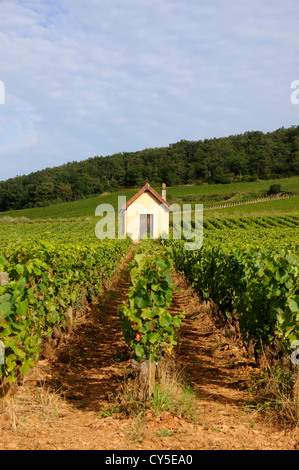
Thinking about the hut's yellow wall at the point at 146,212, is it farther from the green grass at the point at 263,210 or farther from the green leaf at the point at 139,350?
the green leaf at the point at 139,350

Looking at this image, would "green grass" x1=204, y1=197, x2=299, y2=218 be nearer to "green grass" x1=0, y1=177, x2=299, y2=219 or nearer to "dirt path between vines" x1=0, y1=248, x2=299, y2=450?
"green grass" x1=0, y1=177, x2=299, y2=219

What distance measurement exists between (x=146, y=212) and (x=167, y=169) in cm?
6245

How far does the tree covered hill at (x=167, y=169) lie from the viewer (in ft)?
279

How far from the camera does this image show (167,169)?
95.2 metres

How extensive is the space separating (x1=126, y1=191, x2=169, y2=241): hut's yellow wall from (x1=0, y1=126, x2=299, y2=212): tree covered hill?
2016 inches

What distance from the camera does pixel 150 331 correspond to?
13.6 ft

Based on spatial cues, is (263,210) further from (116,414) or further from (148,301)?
(116,414)

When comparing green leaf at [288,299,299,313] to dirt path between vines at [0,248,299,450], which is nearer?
dirt path between vines at [0,248,299,450]

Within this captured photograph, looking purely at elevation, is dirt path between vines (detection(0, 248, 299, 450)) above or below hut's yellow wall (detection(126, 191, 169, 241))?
below

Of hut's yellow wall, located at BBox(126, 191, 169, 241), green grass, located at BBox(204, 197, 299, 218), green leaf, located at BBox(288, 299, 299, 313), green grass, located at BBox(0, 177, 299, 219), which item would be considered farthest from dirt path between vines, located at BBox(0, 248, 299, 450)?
green grass, located at BBox(0, 177, 299, 219)

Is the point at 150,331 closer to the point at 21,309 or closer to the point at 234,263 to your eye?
the point at 21,309

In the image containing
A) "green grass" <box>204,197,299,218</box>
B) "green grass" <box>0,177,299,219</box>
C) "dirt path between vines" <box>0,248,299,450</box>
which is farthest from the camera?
"green grass" <box>0,177,299,219</box>

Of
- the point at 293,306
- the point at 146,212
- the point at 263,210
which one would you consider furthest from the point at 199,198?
the point at 293,306

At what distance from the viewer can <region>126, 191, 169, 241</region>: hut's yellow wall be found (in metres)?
34.3
